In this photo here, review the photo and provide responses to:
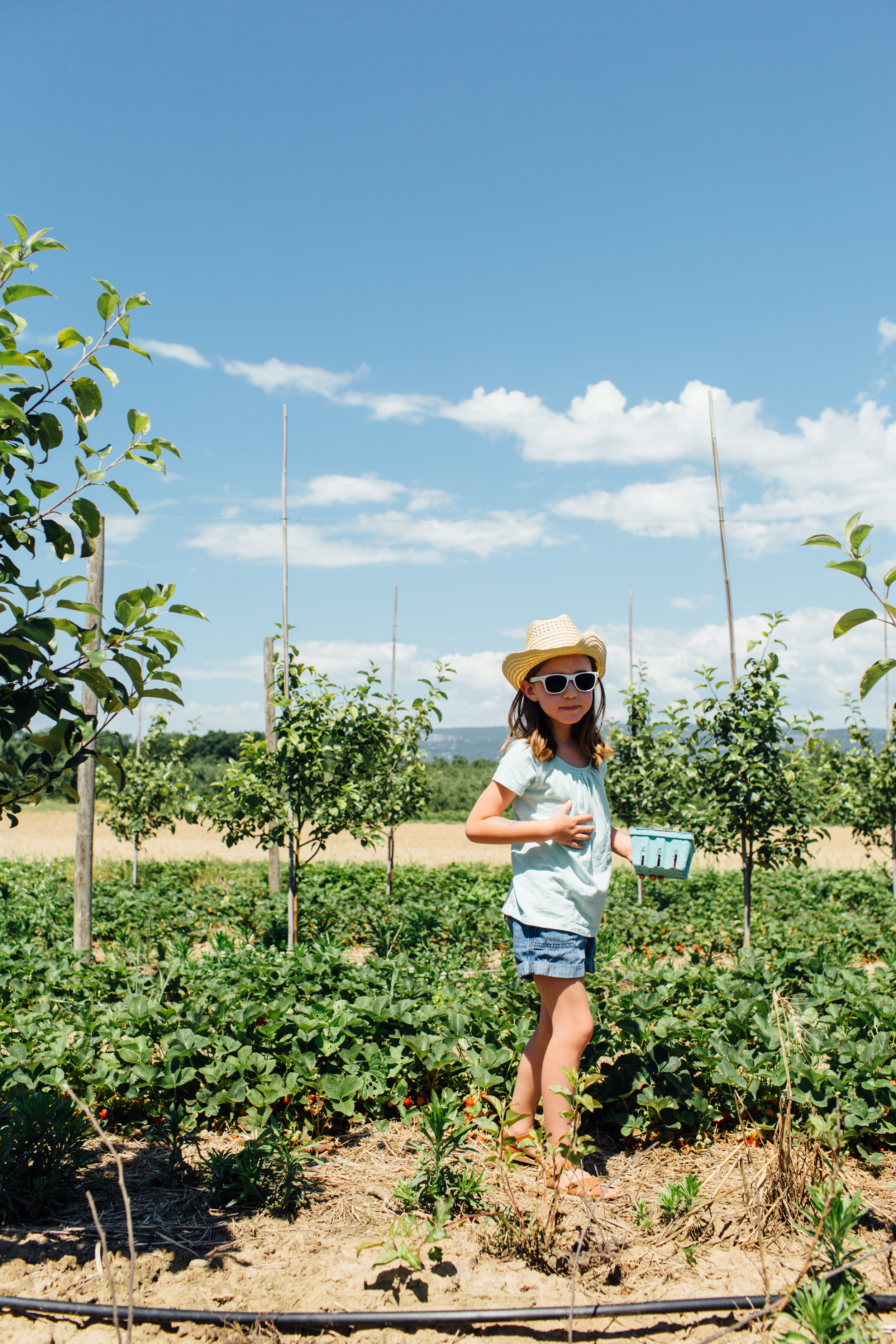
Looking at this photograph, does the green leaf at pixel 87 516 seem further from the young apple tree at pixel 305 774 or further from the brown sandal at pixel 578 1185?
the young apple tree at pixel 305 774

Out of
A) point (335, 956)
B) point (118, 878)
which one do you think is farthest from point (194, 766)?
point (335, 956)

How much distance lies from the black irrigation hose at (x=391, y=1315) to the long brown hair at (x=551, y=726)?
4.80ft

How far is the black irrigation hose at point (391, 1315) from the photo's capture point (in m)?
1.86

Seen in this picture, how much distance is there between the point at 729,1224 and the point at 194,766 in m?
39.2

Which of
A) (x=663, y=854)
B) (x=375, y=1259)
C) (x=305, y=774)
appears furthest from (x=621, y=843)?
(x=305, y=774)

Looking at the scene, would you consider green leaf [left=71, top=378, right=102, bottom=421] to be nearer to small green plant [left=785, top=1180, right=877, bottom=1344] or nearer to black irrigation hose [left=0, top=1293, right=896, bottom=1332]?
black irrigation hose [left=0, top=1293, right=896, bottom=1332]

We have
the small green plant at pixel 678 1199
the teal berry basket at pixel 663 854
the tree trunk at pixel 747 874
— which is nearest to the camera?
the small green plant at pixel 678 1199

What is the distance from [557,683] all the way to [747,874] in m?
5.46

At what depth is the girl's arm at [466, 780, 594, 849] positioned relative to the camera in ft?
8.13

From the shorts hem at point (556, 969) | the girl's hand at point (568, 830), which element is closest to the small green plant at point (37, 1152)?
the shorts hem at point (556, 969)

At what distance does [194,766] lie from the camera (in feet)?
129

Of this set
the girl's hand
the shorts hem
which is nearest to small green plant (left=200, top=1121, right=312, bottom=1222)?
the shorts hem

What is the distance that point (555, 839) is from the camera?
2.51 meters

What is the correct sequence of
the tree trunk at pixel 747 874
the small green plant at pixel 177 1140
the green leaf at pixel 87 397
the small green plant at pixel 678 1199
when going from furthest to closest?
the tree trunk at pixel 747 874, the small green plant at pixel 177 1140, the small green plant at pixel 678 1199, the green leaf at pixel 87 397
